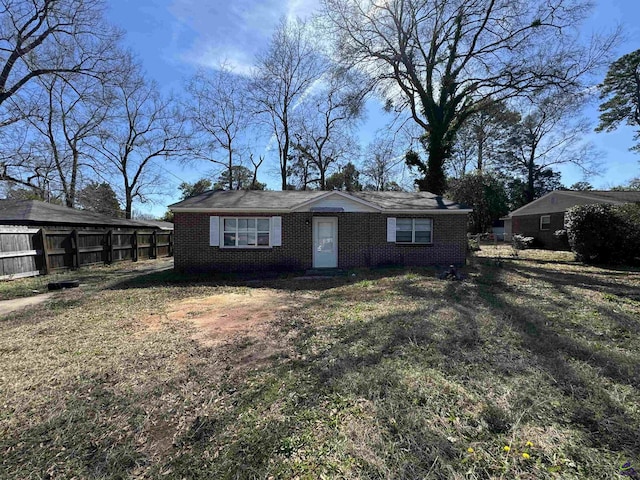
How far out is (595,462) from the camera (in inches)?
82.9

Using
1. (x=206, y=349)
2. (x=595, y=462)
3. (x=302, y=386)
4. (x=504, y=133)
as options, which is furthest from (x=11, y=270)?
(x=504, y=133)

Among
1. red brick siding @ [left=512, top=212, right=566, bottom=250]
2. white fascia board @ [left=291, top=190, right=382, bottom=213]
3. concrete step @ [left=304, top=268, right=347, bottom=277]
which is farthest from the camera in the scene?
red brick siding @ [left=512, top=212, right=566, bottom=250]

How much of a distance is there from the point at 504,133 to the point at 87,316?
4265cm

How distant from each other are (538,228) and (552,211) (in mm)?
1765

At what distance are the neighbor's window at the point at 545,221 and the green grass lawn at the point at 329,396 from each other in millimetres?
19245

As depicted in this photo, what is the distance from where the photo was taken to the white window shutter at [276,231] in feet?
37.3

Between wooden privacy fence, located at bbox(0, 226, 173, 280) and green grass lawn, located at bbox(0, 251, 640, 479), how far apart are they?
5794mm

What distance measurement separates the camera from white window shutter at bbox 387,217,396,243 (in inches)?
470

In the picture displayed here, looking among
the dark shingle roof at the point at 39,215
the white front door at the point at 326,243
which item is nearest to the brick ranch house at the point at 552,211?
the white front door at the point at 326,243

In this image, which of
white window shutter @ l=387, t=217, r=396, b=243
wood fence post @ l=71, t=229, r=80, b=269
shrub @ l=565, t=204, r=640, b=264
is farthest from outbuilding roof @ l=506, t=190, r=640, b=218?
wood fence post @ l=71, t=229, r=80, b=269

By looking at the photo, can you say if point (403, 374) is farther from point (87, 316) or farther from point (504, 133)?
point (504, 133)

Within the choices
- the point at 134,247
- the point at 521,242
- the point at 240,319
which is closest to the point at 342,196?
the point at 240,319

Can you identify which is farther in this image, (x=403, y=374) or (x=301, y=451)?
(x=403, y=374)

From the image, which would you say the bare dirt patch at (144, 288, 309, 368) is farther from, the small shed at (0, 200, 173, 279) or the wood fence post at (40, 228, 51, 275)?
the wood fence post at (40, 228, 51, 275)
